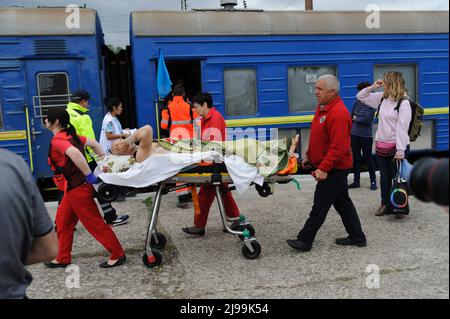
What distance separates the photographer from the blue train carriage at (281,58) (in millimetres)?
7676

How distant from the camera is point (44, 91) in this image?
737cm

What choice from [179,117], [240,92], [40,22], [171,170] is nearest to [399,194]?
[171,170]

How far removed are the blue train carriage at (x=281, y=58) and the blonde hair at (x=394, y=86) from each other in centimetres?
257

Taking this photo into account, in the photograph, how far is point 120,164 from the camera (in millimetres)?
4148

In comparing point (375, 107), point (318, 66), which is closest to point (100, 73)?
point (318, 66)

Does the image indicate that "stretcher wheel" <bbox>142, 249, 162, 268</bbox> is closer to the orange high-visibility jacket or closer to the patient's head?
the patient's head

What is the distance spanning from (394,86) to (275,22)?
3.45 meters

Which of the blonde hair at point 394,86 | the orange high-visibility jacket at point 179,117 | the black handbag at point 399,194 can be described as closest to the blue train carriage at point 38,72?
the orange high-visibility jacket at point 179,117

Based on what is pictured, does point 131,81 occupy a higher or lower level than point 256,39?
lower

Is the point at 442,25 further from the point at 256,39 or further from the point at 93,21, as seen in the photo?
the point at 93,21

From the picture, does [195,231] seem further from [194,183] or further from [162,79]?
[162,79]
